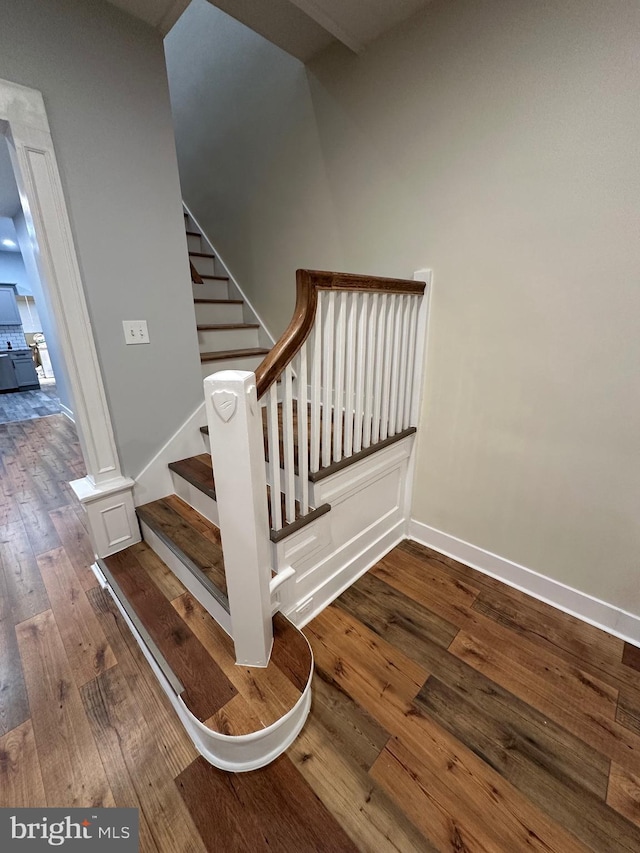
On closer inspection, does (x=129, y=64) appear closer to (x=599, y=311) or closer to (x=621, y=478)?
(x=599, y=311)

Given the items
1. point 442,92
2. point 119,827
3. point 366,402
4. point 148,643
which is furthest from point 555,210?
point 119,827

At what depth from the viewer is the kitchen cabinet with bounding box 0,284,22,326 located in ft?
21.5

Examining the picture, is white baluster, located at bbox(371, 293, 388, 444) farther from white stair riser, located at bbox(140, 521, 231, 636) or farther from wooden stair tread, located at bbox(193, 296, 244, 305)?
wooden stair tread, located at bbox(193, 296, 244, 305)

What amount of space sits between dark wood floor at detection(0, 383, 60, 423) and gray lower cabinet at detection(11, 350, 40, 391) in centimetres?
16

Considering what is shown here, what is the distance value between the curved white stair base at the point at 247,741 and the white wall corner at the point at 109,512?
36.9 inches

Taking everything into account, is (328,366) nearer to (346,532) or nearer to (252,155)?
(346,532)

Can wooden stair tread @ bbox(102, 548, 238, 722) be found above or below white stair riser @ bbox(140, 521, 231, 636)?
below

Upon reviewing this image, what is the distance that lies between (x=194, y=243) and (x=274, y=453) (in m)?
2.62

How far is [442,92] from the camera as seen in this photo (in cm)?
141

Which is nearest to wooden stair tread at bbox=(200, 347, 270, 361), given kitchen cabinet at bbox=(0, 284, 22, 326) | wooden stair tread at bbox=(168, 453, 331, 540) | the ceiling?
wooden stair tread at bbox=(168, 453, 331, 540)

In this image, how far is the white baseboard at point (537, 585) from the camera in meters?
1.41

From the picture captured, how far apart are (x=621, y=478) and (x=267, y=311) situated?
2262 mm

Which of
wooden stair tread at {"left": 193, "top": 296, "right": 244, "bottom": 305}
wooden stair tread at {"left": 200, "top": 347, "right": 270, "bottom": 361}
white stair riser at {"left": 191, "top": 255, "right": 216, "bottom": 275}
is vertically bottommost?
wooden stair tread at {"left": 200, "top": 347, "right": 270, "bottom": 361}

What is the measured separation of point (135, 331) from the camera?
164 cm
